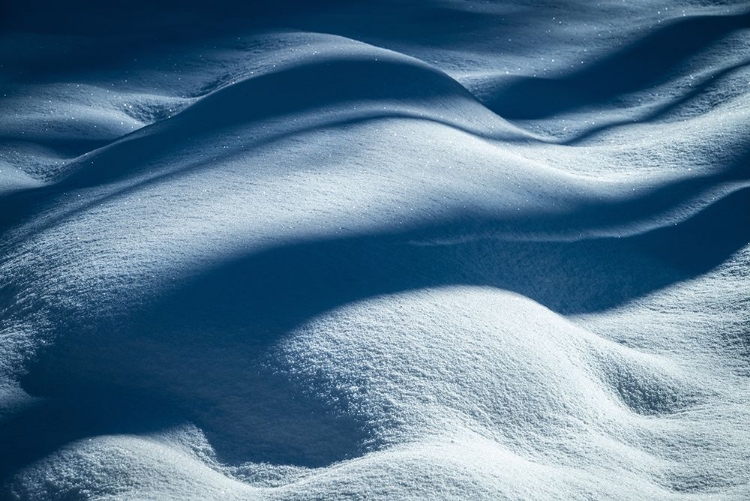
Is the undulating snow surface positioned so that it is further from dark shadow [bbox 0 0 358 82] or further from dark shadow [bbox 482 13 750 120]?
dark shadow [bbox 0 0 358 82]

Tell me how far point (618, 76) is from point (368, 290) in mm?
2437

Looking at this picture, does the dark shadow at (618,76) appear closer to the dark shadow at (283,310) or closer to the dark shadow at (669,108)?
the dark shadow at (669,108)

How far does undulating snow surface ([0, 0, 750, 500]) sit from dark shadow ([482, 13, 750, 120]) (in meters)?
0.06

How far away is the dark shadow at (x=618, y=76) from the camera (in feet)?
10.2

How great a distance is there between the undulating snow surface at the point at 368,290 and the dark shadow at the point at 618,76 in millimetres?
56

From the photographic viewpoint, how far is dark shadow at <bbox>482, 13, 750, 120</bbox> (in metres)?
3.11

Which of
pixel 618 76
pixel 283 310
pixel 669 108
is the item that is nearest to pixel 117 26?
pixel 618 76

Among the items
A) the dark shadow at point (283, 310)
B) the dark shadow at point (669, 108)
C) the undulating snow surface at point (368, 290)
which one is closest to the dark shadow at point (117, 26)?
the undulating snow surface at point (368, 290)

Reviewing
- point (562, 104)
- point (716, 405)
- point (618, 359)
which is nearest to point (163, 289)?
point (618, 359)

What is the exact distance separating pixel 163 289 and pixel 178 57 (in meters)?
2.32

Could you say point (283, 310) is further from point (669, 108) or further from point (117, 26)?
point (117, 26)

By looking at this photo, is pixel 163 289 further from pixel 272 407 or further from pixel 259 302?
pixel 272 407

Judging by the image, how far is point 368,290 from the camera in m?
1.51

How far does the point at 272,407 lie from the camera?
1.26 metres
